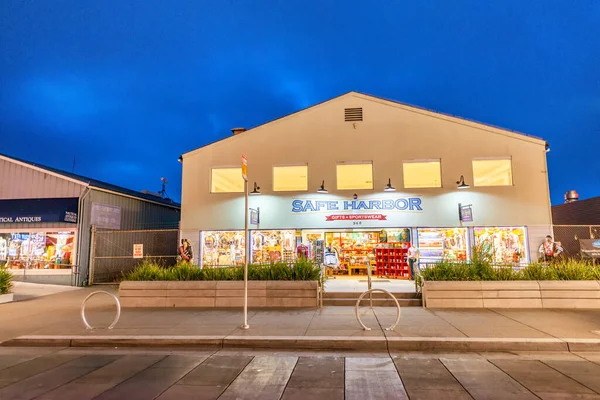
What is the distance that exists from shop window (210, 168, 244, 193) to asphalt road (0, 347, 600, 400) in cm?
1185

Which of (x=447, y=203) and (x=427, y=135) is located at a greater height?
(x=427, y=135)

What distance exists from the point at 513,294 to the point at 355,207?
27.1ft

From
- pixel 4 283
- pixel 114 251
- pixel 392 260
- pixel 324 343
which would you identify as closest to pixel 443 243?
pixel 392 260

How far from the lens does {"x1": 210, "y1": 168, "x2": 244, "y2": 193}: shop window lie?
18516mm

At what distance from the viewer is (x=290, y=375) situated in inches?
221

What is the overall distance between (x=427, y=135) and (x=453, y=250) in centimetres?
538

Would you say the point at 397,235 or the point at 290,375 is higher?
the point at 397,235

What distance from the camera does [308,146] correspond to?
18.2 metres

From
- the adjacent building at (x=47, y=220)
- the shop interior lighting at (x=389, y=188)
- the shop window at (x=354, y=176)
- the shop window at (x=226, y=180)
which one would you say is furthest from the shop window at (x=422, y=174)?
the adjacent building at (x=47, y=220)

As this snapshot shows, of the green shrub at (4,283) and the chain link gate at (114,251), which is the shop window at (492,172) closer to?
the chain link gate at (114,251)

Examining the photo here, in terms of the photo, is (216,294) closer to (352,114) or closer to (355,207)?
(355,207)

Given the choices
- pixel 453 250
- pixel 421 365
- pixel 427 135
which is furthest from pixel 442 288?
pixel 427 135

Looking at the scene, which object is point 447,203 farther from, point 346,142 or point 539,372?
point 539,372

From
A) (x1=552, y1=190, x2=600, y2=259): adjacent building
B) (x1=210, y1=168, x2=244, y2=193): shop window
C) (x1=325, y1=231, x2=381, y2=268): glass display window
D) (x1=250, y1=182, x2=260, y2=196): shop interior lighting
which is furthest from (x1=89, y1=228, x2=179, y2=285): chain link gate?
(x1=552, y1=190, x2=600, y2=259): adjacent building
